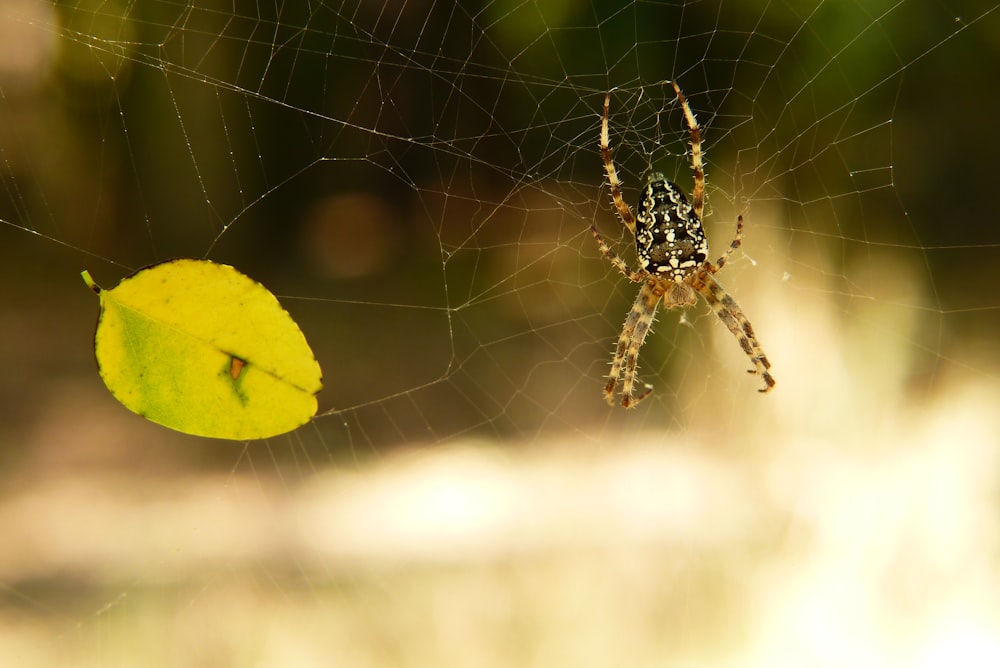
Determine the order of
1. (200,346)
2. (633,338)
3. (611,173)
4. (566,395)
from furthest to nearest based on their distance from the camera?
(566,395) < (633,338) < (611,173) < (200,346)

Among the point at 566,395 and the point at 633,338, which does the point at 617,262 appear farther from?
the point at 566,395

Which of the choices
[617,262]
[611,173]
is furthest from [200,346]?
[617,262]

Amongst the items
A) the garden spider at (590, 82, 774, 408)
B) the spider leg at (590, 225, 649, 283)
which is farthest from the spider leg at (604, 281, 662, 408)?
the spider leg at (590, 225, 649, 283)

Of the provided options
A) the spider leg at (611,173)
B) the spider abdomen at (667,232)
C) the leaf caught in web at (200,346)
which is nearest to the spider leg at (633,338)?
the spider abdomen at (667,232)

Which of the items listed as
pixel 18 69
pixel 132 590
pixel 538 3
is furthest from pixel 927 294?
pixel 18 69

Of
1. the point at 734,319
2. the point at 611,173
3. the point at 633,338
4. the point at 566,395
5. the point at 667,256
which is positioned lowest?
the point at 566,395

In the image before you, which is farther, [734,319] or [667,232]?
[734,319]

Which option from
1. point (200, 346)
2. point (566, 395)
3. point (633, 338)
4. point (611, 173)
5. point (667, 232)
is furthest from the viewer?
point (566, 395)

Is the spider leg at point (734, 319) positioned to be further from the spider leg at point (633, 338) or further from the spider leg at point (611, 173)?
the spider leg at point (611, 173)
